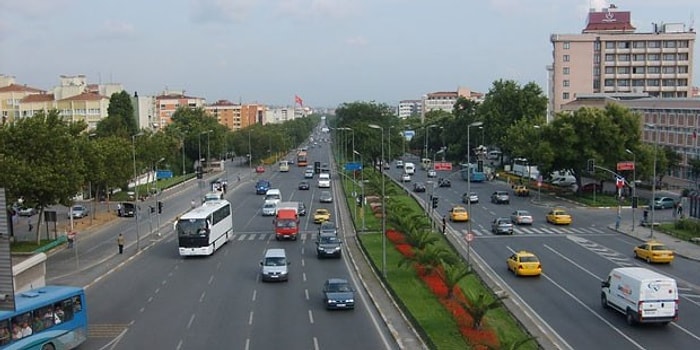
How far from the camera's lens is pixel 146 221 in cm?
6794

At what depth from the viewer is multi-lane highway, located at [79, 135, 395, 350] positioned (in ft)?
90.9

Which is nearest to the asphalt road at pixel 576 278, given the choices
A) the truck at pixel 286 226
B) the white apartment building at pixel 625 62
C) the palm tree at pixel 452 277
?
the palm tree at pixel 452 277

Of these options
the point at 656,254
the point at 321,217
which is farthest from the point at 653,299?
the point at 321,217

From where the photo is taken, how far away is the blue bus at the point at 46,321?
23625mm

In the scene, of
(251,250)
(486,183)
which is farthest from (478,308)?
(486,183)

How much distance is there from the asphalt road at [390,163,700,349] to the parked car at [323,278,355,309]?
22.7 ft

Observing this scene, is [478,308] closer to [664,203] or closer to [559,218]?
[559,218]

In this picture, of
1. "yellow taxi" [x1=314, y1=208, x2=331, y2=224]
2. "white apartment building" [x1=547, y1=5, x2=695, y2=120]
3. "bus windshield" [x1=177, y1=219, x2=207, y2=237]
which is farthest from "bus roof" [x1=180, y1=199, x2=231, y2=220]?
"white apartment building" [x1=547, y1=5, x2=695, y2=120]

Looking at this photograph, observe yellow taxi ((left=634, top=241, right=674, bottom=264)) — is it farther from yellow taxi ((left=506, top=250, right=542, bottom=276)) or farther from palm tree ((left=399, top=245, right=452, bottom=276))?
palm tree ((left=399, top=245, right=452, bottom=276))

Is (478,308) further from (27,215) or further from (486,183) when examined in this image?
(486,183)

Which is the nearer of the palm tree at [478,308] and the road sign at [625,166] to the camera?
the palm tree at [478,308]

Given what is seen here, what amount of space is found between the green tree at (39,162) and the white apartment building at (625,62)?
93.1m

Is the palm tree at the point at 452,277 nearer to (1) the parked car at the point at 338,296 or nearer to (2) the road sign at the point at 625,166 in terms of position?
(1) the parked car at the point at 338,296

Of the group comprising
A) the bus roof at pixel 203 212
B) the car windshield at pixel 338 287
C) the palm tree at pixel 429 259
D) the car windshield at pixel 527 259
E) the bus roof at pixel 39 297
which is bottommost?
the car windshield at pixel 338 287
